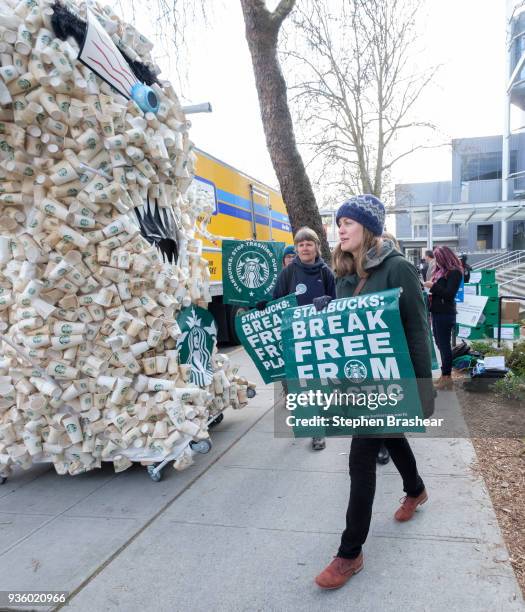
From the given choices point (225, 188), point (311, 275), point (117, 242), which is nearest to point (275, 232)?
point (225, 188)

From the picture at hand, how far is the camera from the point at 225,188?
348 inches

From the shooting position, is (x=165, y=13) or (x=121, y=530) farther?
(x=165, y=13)

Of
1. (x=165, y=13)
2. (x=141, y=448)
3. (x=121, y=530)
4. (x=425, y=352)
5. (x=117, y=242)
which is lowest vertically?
(x=121, y=530)

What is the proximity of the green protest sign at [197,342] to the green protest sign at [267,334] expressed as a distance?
28 centimetres

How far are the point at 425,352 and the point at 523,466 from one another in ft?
5.52

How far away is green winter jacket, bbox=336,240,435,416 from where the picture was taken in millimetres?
2322

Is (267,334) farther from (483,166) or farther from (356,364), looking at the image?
(483,166)

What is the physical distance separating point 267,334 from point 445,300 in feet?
A: 7.61

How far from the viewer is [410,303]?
2320mm

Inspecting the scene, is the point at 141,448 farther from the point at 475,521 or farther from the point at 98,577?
the point at 475,521

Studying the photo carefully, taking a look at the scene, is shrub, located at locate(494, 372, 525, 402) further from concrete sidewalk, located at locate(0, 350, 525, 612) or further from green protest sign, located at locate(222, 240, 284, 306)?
green protest sign, located at locate(222, 240, 284, 306)

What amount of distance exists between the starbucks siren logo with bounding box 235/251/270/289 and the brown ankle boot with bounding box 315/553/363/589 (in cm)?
311

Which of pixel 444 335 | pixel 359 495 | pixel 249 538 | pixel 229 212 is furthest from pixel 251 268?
pixel 229 212

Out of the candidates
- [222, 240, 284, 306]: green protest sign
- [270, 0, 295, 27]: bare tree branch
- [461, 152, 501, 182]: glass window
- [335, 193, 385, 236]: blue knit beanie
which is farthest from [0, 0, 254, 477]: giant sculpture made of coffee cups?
[461, 152, 501, 182]: glass window
